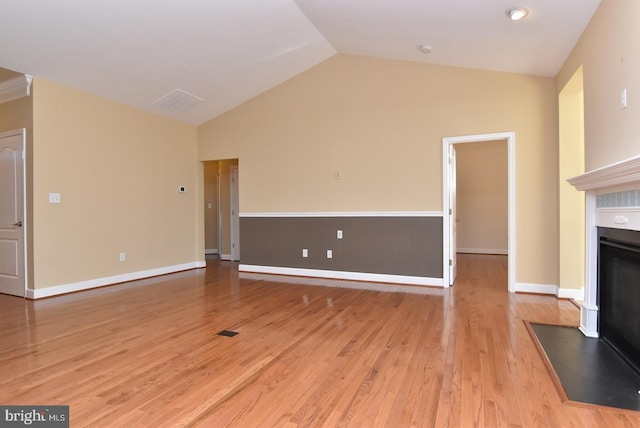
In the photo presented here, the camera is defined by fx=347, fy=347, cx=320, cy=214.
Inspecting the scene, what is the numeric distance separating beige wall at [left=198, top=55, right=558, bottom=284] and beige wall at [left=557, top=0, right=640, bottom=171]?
3.89ft

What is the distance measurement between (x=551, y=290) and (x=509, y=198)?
46.2 inches

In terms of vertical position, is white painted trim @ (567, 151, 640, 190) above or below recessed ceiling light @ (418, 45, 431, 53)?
below

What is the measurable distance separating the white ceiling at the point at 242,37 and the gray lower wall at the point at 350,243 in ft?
7.00

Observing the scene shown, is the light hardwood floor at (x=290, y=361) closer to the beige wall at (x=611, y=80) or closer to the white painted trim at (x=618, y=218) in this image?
the white painted trim at (x=618, y=218)

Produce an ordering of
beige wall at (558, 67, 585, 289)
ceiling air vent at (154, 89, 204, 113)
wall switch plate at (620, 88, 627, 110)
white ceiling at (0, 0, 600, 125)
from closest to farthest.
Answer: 1. wall switch plate at (620, 88, 627, 110)
2. white ceiling at (0, 0, 600, 125)
3. beige wall at (558, 67, 585, 289)
4. ceiling air vent at (154, 89, 204, 113)

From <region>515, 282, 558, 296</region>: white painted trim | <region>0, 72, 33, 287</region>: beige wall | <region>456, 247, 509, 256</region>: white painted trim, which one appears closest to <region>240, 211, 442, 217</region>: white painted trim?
<region>515, 282, 558, 296</region>: white painted trim

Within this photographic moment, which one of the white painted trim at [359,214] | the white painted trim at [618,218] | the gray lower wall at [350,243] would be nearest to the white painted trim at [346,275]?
the gray lower wall at [350,243]

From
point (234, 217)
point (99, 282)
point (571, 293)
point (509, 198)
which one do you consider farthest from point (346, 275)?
point (99, 282)

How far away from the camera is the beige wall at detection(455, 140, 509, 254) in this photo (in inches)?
312

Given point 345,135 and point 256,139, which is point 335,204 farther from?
point 256,139

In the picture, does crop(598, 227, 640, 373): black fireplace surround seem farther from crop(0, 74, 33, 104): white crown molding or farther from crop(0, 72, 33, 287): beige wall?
crop(0, 74, 33, 104): white crown molding

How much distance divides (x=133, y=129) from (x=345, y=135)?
3160 millimetres

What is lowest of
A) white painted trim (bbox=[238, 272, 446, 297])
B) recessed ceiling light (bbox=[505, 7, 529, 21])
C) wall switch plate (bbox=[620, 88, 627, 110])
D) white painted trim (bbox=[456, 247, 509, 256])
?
white painted trim (bbox=[238, 272, 446, 297])

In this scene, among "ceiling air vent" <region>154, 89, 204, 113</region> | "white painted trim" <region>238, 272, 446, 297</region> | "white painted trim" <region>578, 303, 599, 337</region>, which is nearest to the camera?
"white painted trim" <region>578, 303, 599, 337</region>
